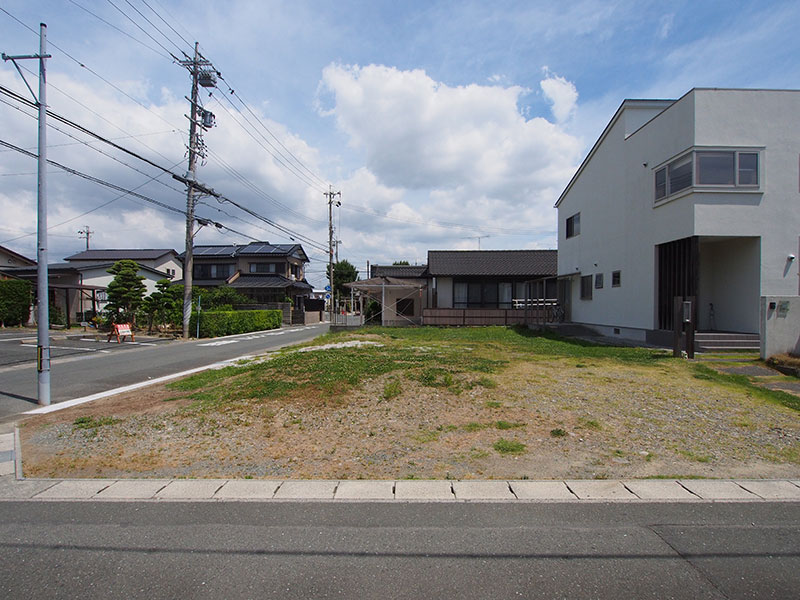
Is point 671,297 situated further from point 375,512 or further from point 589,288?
point 375,512

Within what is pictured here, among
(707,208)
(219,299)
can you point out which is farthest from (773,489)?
(219,299)

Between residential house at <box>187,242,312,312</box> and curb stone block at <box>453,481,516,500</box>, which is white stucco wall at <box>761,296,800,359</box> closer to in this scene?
curb stone block at <box>453,481,516,500</box>

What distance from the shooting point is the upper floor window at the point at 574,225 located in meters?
20.4

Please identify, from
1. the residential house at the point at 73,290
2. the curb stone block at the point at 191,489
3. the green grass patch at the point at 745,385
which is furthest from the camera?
the residential house at the point at 73,290

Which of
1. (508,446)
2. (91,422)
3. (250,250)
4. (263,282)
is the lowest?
(91,422)

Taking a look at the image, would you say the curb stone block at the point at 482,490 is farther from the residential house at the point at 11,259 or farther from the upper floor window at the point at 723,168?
the residential house at the point at 11,259

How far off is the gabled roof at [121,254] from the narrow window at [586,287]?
1461 inches

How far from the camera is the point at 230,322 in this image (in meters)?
25.1

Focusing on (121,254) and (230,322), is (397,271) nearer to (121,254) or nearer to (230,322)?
(230,322)

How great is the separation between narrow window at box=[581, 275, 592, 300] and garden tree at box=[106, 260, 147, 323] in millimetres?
21549

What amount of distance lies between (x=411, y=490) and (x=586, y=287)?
17565mm

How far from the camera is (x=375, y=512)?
12.1 ft

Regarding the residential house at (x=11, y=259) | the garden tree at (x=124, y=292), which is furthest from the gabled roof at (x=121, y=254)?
the garden tree at (x=124, y=292)

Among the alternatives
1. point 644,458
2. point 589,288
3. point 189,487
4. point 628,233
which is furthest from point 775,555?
point 589,288
